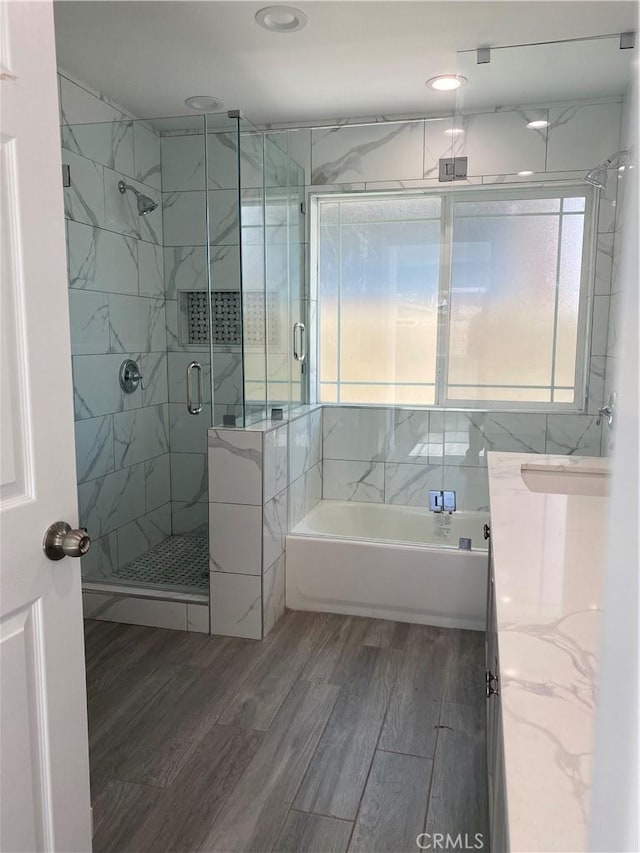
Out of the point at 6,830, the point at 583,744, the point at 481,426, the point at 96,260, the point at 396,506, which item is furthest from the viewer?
the point at 396,506

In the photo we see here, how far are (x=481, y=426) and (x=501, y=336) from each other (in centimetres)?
49

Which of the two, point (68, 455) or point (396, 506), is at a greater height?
point (68, 455)

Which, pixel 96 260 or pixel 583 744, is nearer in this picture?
pixel 583 744

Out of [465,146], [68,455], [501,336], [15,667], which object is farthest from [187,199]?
[15,667]

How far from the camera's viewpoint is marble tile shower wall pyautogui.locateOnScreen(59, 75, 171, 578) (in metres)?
3.15

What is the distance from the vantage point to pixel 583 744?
0.76m

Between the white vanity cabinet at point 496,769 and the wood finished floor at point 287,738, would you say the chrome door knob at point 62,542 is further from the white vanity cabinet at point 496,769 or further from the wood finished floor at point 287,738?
the wood finished floor at point 287,738

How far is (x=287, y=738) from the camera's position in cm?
224

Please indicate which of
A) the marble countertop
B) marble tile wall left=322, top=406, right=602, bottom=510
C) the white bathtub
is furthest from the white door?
marble tile wall left=322, top=406, right=602, bottom=510

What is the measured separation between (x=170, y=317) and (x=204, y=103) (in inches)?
46.3

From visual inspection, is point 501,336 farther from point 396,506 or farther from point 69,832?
point 69,832

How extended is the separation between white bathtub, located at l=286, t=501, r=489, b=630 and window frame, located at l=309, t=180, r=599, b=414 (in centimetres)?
68

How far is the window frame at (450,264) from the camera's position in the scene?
3.27 m

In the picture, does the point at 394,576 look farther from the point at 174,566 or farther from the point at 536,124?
the point at 536,124
